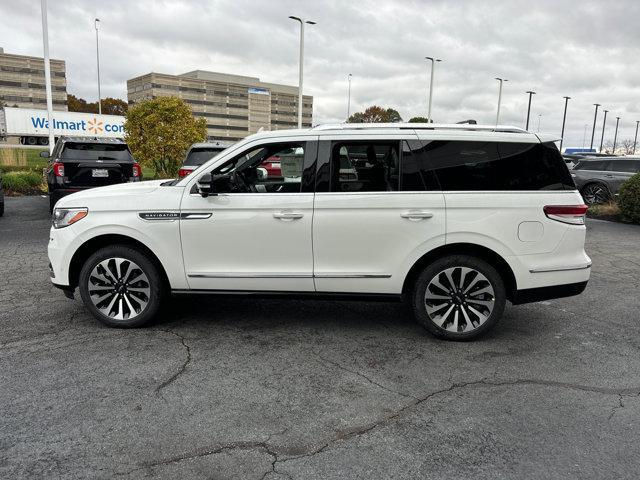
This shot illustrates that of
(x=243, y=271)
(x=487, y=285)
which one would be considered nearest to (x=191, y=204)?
(x=243, y=271)

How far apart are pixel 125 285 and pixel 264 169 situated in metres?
1.70

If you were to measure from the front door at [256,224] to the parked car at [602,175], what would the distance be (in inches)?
534

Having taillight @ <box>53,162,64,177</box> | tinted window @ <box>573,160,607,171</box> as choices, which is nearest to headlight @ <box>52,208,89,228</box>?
taillight @ <box>53,162,64,177</box>

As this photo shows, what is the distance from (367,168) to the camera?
461 centimetres

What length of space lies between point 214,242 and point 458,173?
2.26 m

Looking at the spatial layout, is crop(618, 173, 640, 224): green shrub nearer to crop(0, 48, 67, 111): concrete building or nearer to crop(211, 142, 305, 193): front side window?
crop(211, 142, 305, 193): front side window

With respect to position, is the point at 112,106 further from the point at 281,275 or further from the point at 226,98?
the point at 281,275

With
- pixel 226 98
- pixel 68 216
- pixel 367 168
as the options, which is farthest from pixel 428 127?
pixel 226 98

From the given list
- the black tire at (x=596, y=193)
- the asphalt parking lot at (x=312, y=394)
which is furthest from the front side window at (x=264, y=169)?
the black tire at (x=596, y=193)

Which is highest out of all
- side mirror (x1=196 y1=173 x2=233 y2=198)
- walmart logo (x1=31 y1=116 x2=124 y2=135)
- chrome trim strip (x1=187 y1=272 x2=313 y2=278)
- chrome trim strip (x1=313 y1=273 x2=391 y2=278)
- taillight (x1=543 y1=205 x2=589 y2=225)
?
walmart logo (x1=31 y1=116 x2=124 y2=135)

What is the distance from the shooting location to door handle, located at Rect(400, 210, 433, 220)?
452 cm

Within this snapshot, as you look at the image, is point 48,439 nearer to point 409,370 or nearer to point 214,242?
point 214,242

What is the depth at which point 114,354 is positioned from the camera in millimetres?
4324

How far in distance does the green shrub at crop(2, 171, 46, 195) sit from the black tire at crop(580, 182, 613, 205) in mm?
17923
